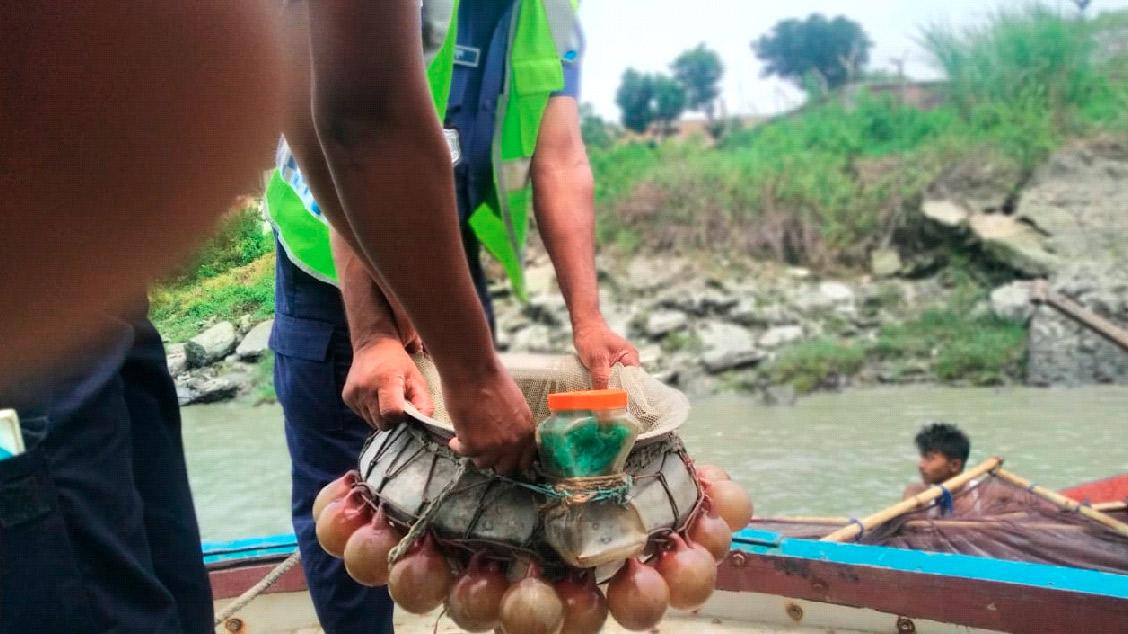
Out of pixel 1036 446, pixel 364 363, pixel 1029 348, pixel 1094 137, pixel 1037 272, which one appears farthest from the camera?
pixel 1094 137

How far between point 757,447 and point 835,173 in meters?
7.80

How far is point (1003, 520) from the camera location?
3.07 m

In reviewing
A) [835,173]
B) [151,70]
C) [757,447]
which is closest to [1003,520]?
[151,70]

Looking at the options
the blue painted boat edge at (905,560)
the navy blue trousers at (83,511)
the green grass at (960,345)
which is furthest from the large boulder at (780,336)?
the navy blue trousers at (83,511)

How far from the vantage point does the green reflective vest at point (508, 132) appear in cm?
166

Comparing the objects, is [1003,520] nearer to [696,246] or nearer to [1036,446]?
[1036,446]

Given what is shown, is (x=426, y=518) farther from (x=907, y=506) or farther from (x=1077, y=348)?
(x=1077, y=348)

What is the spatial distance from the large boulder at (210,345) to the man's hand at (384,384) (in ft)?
0.61

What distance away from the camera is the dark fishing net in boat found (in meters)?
2.85

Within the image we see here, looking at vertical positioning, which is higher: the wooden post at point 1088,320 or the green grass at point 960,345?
the wooden post at point 1088,320

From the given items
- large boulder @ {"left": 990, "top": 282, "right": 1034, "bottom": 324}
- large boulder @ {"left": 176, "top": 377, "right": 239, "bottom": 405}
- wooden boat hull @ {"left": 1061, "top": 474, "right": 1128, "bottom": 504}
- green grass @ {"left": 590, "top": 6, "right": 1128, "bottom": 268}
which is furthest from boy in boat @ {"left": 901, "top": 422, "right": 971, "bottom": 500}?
green grass @ {"left": 590, "top": 6, "right": 1128, "bottom": 268}

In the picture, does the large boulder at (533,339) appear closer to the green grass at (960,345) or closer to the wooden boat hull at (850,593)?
the green grass at (960,345)

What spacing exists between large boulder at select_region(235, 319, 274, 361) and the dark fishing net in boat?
2.03 m

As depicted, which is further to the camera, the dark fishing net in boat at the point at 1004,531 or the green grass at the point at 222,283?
the dark fishing net in boat at the point at 1004,531
